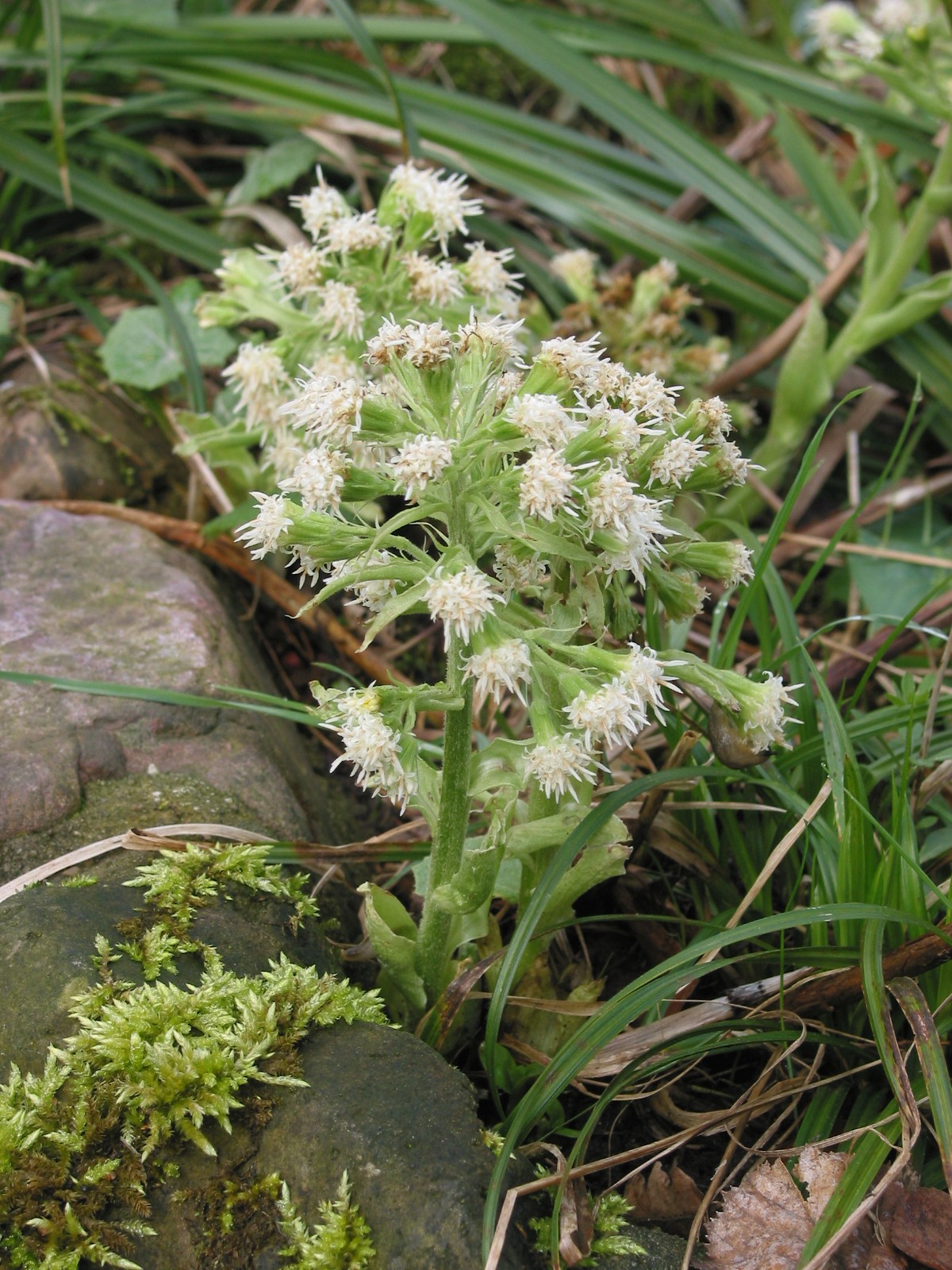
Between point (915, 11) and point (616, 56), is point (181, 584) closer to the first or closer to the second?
point (616, 56)

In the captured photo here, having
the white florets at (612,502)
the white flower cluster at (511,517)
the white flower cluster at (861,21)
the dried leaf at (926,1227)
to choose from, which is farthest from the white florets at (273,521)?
the white flower cluster at (861,21)

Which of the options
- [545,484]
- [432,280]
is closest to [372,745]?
[545,484]

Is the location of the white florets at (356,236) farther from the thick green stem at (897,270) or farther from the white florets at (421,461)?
the thick green stem at (897,270)

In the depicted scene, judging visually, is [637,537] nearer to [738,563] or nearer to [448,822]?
[738,563]

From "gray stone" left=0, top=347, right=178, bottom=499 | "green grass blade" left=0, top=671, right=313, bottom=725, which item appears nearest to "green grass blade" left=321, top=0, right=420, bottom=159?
"gray stone" left=0, top=347, right=178, bottom=499

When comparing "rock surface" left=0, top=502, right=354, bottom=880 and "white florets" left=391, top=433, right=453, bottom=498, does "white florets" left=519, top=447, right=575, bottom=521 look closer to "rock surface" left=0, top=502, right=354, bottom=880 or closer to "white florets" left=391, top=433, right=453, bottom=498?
"white florets" left=391, top=433, right=453, bottom=498

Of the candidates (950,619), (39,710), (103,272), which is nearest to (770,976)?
(950,619)
